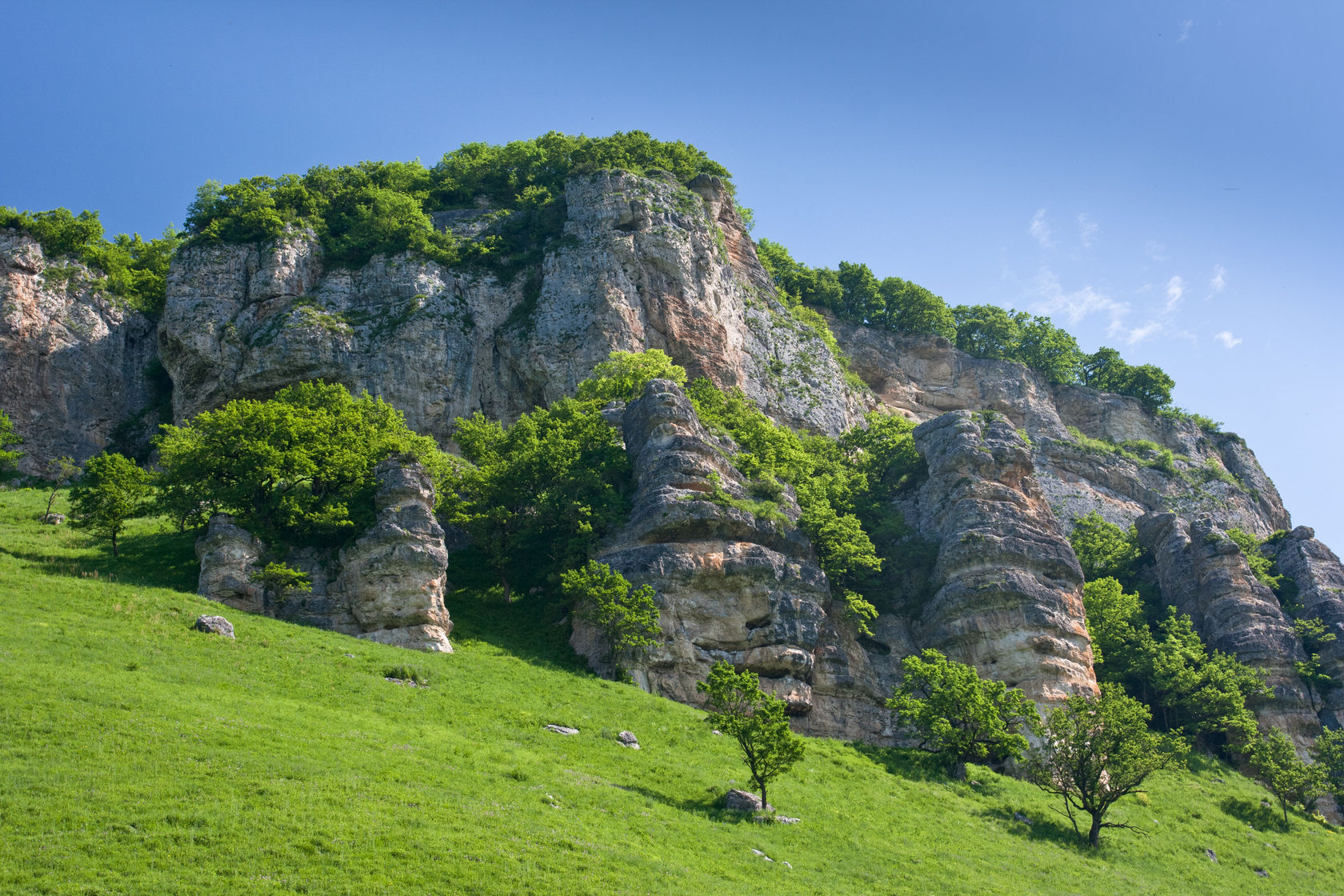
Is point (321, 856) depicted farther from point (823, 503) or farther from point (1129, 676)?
point (1129, 676)

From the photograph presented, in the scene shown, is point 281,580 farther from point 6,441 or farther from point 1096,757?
point 1096,757

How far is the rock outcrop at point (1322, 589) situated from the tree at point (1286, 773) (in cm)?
883

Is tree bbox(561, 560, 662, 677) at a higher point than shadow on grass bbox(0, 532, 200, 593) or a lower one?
higher

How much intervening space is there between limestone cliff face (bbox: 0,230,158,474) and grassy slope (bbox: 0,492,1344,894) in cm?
2079

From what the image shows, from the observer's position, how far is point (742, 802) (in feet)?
100.0

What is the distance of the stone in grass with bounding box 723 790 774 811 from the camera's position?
99.6ft

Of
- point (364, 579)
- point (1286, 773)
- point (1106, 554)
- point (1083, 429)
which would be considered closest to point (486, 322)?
point (364, 579)

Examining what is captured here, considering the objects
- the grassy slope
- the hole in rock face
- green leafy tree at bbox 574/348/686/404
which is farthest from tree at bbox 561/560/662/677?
green leafy tree at bbox 574/348/686/404

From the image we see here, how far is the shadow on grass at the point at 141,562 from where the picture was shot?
129 ft

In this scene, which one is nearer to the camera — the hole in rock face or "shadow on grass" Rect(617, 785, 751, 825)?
"shadow on grass" Rect(617, 785, 751, 825)

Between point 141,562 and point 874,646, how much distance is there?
35.1 meters

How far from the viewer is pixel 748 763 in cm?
3191

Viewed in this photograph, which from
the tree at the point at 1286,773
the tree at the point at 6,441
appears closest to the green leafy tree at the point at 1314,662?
the tree at the point at 1286,773

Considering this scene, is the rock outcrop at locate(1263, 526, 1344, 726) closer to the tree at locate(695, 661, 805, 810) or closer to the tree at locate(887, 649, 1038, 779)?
the tree at locate(887, 649, 1038, 779)
